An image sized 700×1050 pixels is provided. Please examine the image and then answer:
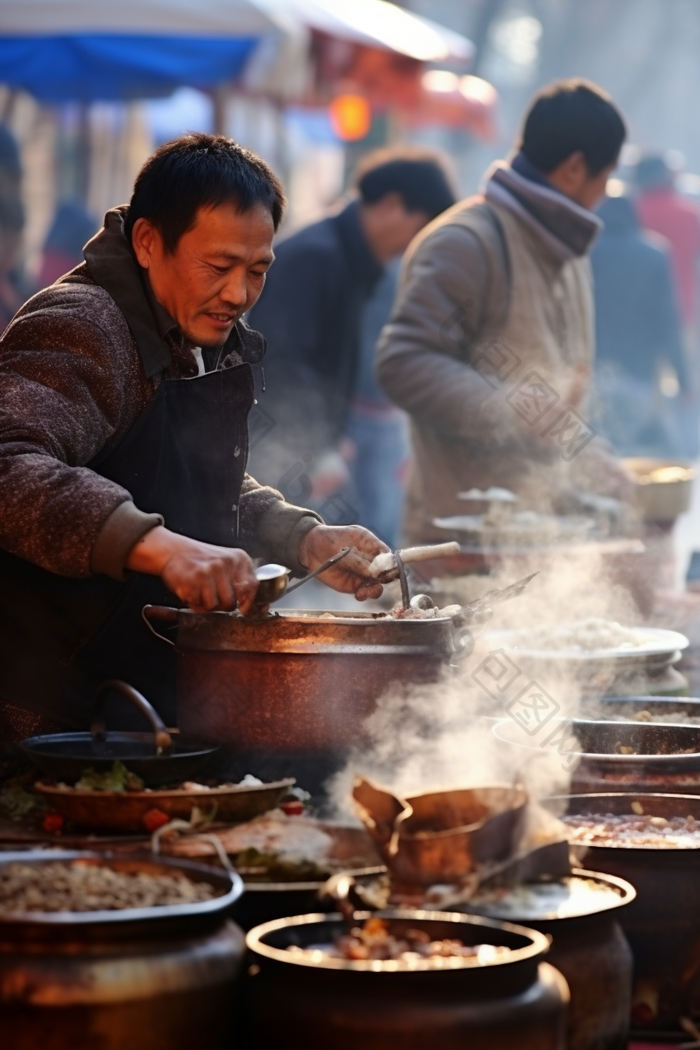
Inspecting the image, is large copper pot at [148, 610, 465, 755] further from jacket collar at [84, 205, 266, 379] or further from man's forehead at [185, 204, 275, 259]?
man's forehead at [185, 204, 275, 259]

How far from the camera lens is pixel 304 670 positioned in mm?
3236

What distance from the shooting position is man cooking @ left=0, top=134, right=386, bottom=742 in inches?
131

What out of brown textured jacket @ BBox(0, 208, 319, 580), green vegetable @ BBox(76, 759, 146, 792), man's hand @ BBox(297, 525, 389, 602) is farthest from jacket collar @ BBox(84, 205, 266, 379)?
green vegetable @ BBox(76, 759, 146, 792)

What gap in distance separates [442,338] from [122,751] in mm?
3618

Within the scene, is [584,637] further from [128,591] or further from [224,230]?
[224,230]

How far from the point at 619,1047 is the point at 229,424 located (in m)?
1.73

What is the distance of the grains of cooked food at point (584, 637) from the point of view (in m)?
5.00

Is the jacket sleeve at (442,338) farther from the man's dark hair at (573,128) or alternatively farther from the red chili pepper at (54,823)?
the red chili pepper at (54,823)

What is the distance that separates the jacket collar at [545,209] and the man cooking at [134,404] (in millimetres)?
3077

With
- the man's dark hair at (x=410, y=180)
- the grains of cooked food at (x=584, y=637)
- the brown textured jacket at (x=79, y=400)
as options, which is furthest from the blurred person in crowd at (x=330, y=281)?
the brown textured jacket at (x=79, y=400)

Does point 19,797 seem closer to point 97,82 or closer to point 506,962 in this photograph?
point 506,962

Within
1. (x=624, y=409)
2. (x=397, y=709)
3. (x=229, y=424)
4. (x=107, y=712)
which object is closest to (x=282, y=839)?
(x=397, y=709)

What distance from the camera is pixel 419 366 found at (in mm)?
6488

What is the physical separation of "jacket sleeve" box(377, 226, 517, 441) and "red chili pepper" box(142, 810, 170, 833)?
362 cm
